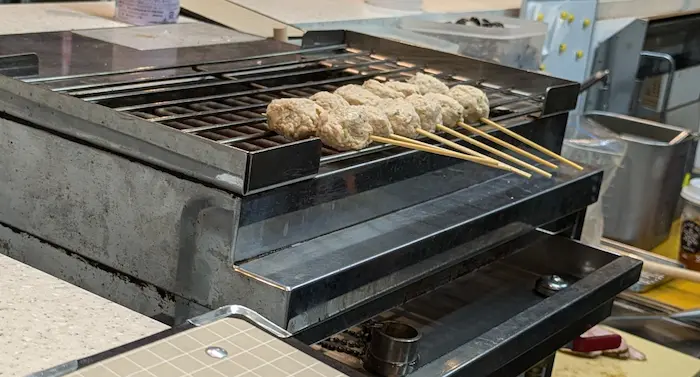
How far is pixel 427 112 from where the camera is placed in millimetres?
1545

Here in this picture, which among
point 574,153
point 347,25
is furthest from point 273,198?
point 574,153

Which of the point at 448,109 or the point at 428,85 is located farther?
the point at 428,85

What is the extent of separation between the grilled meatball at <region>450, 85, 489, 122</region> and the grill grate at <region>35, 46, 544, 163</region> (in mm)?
58

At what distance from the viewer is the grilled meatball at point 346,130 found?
1387 mm

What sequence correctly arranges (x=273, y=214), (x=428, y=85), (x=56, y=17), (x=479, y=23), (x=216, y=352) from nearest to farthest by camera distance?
(x=216, y=352) → (x=273, y=214) → (x=428, y=85) → (x=56, y=17) → (x=479, y=23)

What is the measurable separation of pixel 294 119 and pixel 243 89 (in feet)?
1.07

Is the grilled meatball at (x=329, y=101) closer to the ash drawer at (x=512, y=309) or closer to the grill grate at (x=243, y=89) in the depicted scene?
the grill grate at (x=243, y=89)

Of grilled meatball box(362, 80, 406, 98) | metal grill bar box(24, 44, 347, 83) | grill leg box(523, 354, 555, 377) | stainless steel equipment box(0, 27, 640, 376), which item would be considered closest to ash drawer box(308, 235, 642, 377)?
stainless steel equipment box(0, 27, 640, 376)

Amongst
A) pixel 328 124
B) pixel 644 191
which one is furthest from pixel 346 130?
pixel 644 191

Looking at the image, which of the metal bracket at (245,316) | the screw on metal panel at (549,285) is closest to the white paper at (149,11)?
the screw on metal panel at (549,285)

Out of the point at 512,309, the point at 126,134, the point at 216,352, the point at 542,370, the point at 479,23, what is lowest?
the point at 542,370

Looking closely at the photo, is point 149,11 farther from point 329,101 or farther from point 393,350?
point 393,350

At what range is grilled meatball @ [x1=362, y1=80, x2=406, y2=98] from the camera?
1.66 meters

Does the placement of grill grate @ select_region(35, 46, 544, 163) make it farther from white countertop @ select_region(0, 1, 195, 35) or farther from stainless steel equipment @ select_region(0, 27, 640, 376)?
white countertop @ select_region(0, 1, 195, 35)
